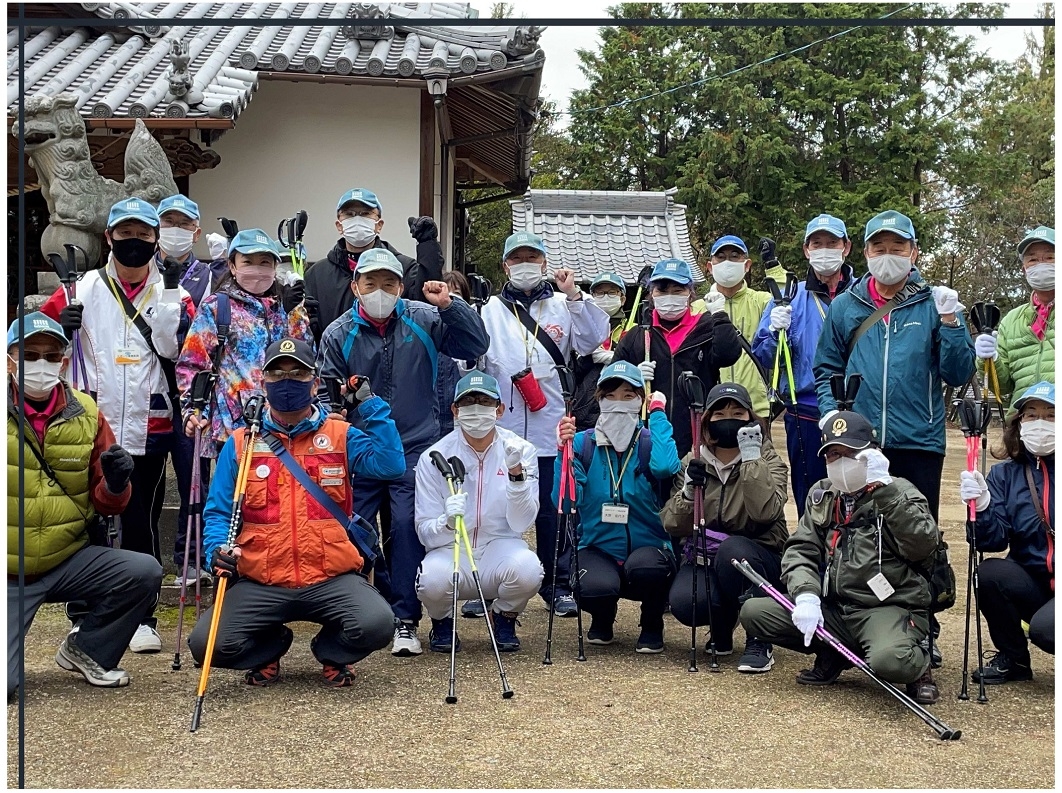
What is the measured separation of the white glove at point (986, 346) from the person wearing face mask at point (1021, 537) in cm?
42

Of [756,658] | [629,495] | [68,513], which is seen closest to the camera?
[68,513]

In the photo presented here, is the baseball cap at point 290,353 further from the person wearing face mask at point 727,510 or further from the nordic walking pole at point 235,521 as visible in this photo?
the person wearing face mask at point 727,510

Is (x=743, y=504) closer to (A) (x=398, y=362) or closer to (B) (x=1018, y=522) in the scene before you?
(B) (x=1018, y=522)

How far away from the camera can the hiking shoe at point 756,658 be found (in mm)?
5418

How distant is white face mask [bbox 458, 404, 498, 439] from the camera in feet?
18.6

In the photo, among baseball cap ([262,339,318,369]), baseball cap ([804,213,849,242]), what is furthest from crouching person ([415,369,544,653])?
baseball cap ([804,213,849,242])

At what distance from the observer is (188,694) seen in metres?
4.90

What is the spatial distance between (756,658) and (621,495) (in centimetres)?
107

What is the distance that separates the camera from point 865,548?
200 inches

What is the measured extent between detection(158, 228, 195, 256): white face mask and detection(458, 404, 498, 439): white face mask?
Result: 189 cm

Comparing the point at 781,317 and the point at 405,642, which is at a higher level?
the point at 781,317

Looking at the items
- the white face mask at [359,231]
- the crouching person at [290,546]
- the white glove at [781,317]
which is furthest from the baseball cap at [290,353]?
the white glove at [781,317]

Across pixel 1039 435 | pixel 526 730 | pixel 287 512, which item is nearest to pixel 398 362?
pixel 287 512

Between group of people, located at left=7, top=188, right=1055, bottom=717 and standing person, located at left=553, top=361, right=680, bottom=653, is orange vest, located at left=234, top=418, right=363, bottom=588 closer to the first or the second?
group of people, located at left=7, top=188, right=1055, bottom=717
